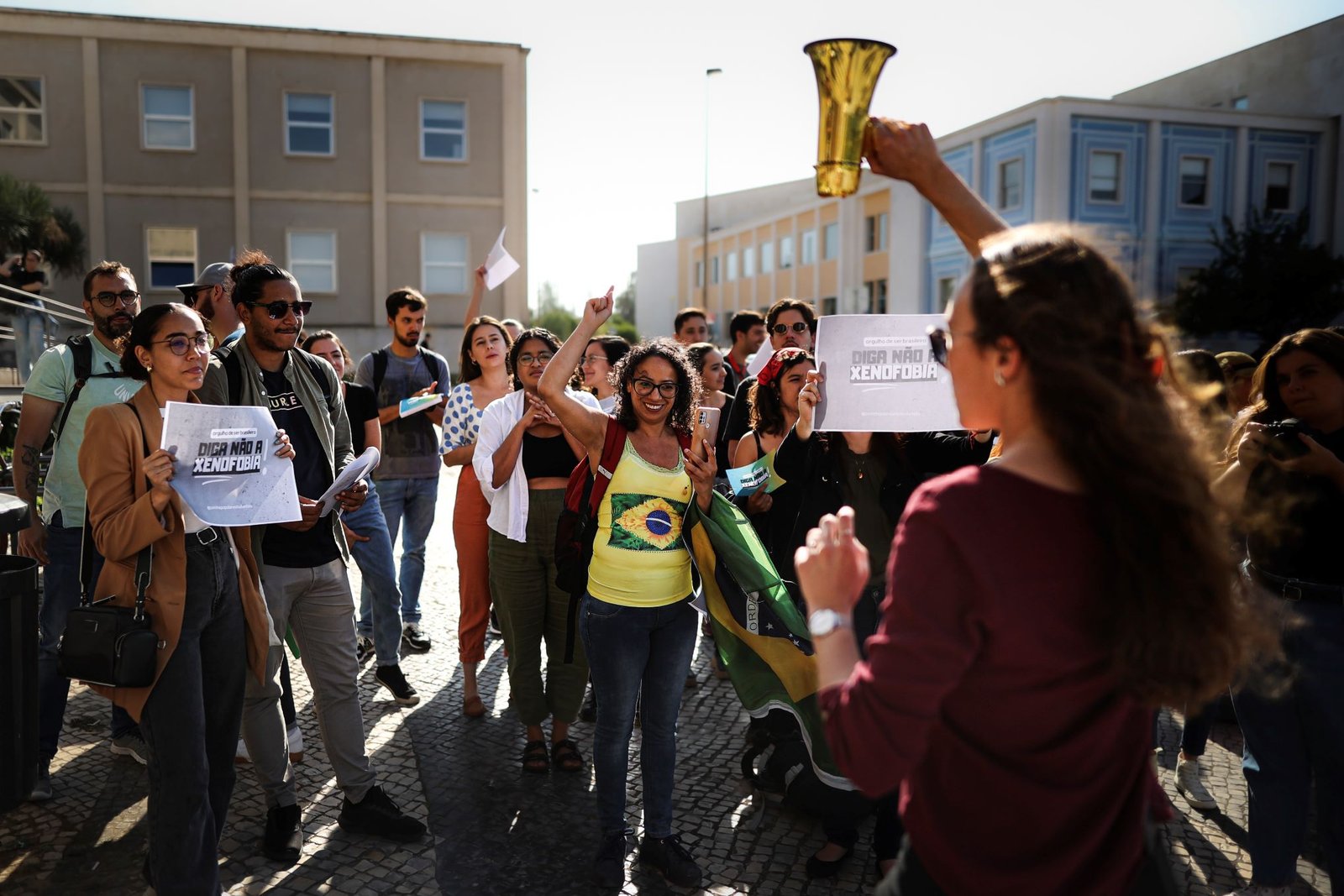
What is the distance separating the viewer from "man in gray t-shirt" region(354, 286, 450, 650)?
6723 millimetres

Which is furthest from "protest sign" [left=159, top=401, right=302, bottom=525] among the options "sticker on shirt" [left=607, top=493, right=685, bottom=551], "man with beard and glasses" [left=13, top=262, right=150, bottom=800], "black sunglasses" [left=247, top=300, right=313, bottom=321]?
"man with beard and glasses" [left=13, top=262, right=150, bottom=800]

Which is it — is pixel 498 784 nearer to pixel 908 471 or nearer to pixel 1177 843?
pixel 908 471

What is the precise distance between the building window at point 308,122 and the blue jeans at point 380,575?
20696mm

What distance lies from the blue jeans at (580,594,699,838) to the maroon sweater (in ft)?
7.26

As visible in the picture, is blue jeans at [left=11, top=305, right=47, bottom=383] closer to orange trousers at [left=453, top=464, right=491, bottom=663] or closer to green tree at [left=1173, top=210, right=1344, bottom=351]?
orange trousers at [left=453, top=464, right=491, bottom=663]

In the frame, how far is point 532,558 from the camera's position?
5016 millimetres

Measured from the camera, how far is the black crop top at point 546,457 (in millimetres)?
5102

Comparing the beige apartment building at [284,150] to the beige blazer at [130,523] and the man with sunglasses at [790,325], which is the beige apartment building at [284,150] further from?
the beige blazer at [130,523]

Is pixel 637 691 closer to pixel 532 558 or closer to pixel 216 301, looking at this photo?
pixel 532 558

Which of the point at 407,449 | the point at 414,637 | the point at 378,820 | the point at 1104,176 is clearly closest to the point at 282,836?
the point at 378,820

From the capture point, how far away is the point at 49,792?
4348 millimetres

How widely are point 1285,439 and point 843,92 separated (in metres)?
2.46

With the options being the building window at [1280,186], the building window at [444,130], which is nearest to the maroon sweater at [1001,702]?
the building window at [444,130]

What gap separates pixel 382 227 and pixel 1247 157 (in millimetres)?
28261
